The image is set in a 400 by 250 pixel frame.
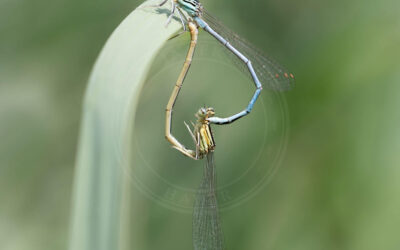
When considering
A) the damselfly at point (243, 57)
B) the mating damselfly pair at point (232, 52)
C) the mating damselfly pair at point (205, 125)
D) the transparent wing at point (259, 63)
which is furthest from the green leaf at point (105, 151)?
the transparent wing at point (259, 63)

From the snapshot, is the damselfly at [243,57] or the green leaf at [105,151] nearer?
the green leaf at [105,151]

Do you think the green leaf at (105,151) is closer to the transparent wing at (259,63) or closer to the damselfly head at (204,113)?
the damselfly head at (204,113)

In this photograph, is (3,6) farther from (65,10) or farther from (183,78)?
(183,78)

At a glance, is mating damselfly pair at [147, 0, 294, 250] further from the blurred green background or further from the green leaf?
the green leaf

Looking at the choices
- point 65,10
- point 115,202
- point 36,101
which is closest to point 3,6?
point 65,10

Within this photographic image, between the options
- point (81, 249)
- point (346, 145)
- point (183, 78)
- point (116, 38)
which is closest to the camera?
point (81, 249)

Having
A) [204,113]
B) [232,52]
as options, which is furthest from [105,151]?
[232,52]
